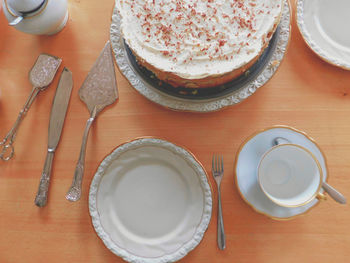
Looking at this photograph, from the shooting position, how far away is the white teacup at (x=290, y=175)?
109cm

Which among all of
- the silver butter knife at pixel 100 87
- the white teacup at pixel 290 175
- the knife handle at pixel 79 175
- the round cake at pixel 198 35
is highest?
the round cake at pixel 198 35

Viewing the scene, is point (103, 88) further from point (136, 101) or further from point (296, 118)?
point (296, 118)

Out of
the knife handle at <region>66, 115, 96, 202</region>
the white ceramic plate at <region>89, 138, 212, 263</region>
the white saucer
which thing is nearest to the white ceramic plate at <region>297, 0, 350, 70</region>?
the white saucer

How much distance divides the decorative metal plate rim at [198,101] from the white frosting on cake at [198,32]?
106 mm

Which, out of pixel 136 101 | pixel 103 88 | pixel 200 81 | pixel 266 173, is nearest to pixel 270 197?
pixel 266 173

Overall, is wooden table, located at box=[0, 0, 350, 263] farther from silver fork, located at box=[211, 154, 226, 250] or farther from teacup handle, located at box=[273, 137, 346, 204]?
teacup handle, located at box=[273, 137, 346, 204]

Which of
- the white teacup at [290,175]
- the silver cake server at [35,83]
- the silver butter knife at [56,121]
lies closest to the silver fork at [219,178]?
the white teacup at [290,175]

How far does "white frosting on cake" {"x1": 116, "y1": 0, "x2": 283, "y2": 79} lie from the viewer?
1.10 meters

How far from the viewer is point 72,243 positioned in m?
1.22

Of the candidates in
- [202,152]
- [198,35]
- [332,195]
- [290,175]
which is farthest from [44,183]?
[332,195]

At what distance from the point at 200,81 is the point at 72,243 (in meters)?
0.75

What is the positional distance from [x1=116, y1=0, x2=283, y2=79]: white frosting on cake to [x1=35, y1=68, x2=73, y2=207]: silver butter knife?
0.32 m

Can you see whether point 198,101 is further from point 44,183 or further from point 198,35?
point 44,183

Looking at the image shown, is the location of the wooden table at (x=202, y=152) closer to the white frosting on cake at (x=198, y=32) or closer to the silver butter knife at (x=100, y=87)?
the silver butter knife at (x=100, y=87)
